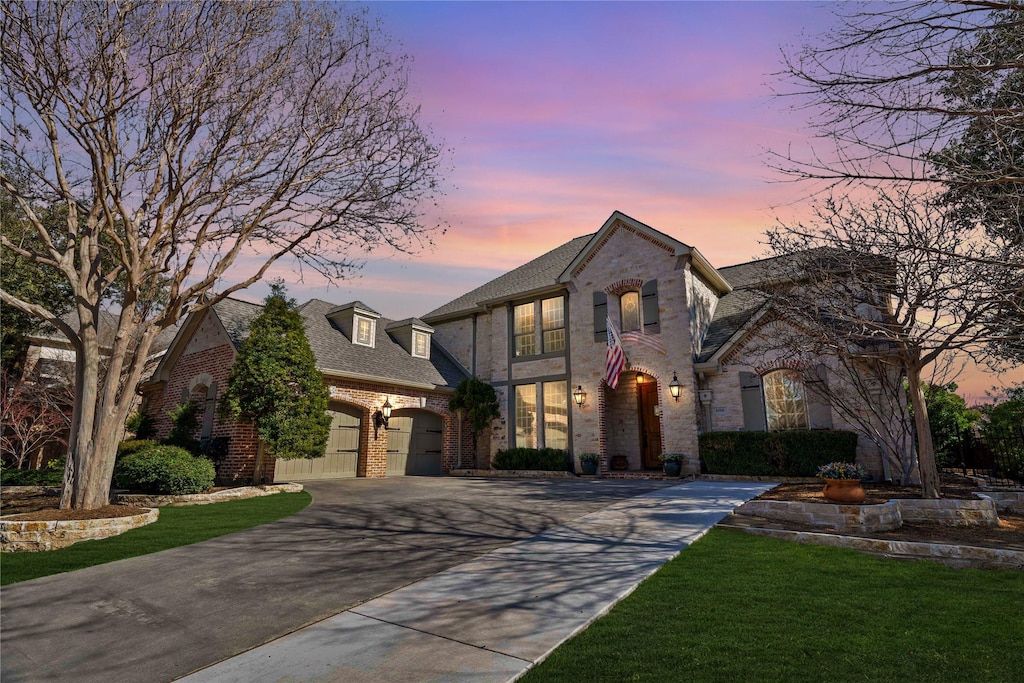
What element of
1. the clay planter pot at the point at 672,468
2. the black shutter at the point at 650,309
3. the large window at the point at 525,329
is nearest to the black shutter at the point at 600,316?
the black shutter at the point at 650,309

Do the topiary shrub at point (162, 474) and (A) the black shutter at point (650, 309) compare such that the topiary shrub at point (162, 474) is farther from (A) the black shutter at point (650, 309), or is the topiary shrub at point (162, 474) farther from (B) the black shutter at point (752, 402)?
(B) the black shutter at point (752, 402)

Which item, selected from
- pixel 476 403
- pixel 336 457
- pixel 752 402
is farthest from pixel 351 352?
pixel 752 402

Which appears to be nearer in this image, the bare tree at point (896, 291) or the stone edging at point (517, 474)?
the bare tree at point (896, 291)

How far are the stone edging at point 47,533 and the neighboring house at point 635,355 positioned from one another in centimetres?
1347

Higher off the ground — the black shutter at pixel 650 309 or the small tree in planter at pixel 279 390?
the black shutter at pixel 650 309

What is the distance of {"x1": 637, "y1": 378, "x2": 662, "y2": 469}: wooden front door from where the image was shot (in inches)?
739

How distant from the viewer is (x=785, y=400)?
49.3 ft

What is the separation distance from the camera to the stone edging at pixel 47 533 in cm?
771

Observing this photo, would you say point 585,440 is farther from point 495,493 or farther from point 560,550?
point 560,550

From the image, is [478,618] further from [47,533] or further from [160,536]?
[47,533]

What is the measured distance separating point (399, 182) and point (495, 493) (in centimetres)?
801

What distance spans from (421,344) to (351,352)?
413cm

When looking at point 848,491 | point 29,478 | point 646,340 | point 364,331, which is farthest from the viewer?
point 364,331

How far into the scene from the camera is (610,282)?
1848 cm
